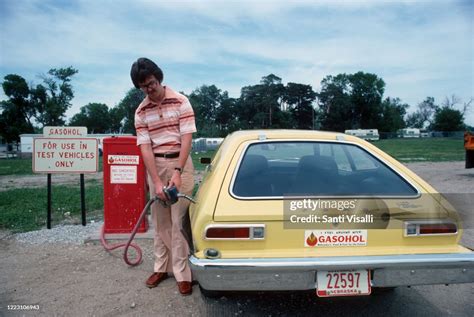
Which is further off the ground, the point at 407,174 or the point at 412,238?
the point at 407,174

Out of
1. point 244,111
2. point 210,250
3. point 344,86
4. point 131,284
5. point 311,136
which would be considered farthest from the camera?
point 344,86

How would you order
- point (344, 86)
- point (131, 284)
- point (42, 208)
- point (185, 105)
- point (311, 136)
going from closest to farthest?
1. point (311, 136)
2. point (185, 105)
3. point (131, 284)
4. point (42, 208)
5. point (344, 86)

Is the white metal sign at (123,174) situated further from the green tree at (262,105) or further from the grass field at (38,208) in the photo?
the green tree at (262,105)

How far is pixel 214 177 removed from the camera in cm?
265

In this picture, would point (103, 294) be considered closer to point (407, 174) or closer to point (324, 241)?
point (324, 241)

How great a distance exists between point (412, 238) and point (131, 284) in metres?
2.61

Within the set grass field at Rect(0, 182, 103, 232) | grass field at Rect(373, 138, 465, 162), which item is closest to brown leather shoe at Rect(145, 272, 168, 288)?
grass field at Rect(0, 182, 103, 232)

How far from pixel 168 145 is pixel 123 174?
1.80 meters

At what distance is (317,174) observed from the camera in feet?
9.32

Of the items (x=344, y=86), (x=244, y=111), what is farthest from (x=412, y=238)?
(x=344, y=86)

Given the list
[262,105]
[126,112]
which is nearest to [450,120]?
[262,105]

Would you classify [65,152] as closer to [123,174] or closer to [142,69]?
[123,174]

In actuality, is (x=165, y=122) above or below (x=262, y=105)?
below

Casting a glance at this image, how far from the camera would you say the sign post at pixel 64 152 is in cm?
534
